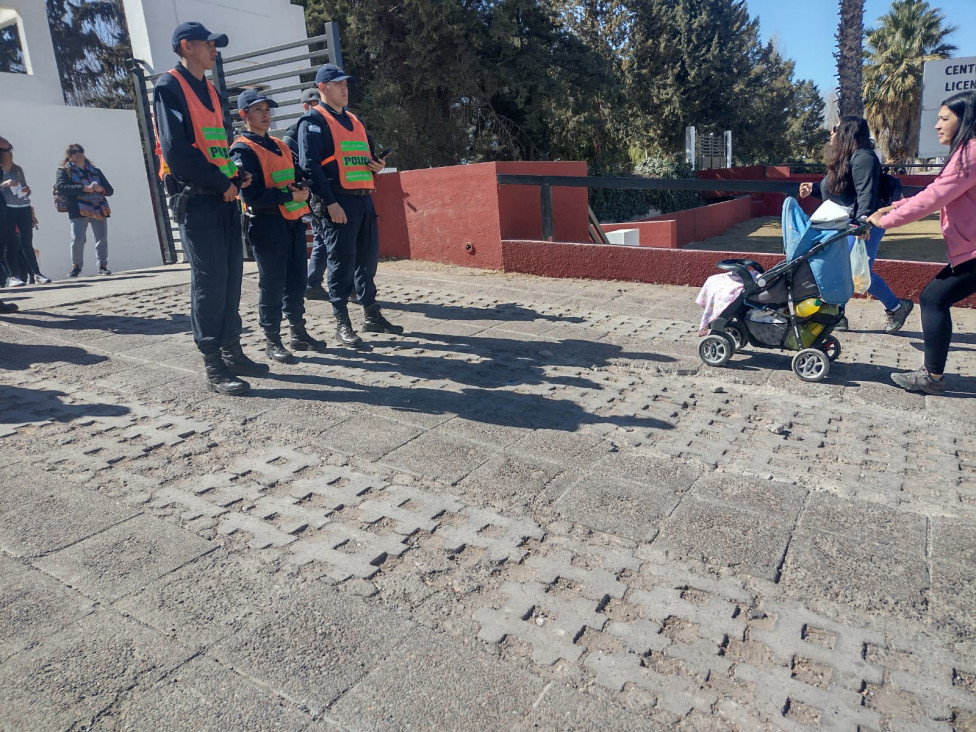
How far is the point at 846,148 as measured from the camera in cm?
538

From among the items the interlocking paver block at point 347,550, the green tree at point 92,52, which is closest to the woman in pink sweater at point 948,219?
the interlocking paver block at point 347,550

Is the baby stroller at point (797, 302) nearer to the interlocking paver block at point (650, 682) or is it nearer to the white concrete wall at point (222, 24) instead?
the interlocking paver block at point (650, 682)

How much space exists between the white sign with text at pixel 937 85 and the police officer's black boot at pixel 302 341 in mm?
19387

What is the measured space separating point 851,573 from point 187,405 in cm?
358

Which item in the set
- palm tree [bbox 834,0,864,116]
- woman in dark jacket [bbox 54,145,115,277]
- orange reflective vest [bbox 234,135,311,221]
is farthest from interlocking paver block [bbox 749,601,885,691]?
palm tree [bbox 834,0,864,116]

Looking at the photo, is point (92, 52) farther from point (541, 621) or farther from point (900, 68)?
point (900, 68)

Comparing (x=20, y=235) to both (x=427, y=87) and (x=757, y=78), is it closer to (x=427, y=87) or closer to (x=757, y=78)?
(x=427, y=87)

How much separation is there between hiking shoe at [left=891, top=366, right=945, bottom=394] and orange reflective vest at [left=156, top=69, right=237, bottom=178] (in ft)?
14.0

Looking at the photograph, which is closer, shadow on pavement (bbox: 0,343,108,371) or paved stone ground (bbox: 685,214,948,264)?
shadow on pavement (bbox: 0,343,108,371)

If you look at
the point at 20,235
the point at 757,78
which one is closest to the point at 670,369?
the point at 20,235

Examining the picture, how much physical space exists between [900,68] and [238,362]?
41650 millimetres

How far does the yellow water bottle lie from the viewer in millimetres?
4746

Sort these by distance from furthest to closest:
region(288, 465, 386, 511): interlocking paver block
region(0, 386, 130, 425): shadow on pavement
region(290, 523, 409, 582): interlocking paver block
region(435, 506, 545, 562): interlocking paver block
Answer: region(0, 386, 130, 425): shadow on pavement
region(288, 465, 386, 511): interlocking paver block
region(435, 506, 545, 562): interlocking paver block
region(290, 523, 409, 582): interlocking paver block

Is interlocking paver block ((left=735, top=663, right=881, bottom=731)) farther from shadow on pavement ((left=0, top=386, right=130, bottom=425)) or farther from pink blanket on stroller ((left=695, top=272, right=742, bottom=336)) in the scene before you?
shadow on pavement ((left=0, top=386, right=130, bottom=425))
